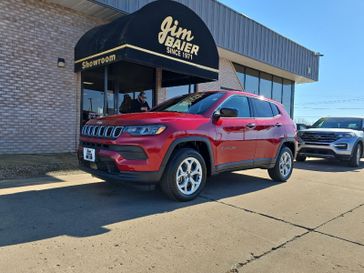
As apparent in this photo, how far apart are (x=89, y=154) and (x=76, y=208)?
37.0 inches

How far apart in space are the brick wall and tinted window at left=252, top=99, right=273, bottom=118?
219 inches

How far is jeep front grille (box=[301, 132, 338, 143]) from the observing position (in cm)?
1052

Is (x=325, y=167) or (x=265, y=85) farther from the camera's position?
(x=265, y=85)

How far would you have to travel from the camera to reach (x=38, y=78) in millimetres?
8805

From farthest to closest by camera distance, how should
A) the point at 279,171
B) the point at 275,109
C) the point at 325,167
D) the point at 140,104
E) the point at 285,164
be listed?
the point at 325,167 → the point at 140,104 → the point at 285,164 → the point at 275,109 → the point at 279,171

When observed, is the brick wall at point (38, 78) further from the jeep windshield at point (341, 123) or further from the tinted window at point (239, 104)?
the jeep windshield at point (341, 123)

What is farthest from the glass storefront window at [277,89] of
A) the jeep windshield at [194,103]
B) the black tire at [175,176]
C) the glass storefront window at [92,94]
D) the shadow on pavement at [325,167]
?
the black tire at [175,176]

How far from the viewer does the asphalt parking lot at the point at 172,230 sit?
298 cm

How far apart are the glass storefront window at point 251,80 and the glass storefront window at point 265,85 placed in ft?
1.26

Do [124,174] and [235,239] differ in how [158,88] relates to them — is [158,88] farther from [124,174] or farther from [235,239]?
[235,239]

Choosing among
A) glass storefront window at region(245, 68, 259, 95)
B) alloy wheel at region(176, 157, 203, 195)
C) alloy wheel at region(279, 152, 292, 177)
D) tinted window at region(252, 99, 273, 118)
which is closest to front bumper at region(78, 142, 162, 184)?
alloy wheel at region(176, 157, 203, 195)

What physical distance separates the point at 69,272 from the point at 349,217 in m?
3.84

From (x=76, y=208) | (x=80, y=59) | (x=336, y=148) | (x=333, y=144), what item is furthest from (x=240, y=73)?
(x=76, y=208)

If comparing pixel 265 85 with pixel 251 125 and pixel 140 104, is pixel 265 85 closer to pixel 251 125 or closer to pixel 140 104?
pixel 140 104
